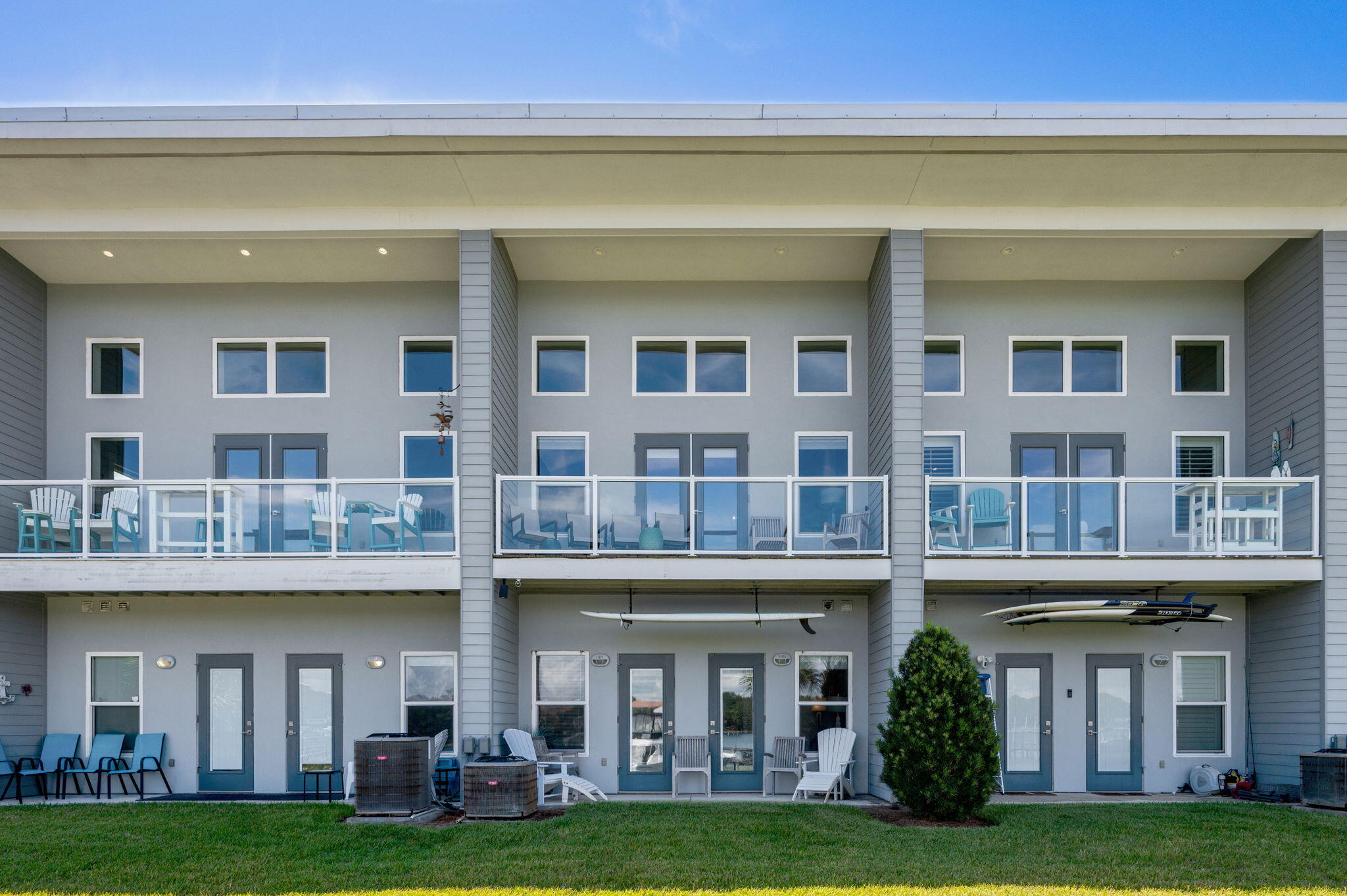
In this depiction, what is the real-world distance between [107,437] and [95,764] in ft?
14.6

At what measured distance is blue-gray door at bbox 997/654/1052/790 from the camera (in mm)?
13273

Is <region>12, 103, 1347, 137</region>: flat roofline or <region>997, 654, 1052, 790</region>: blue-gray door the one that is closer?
<region>12, 103, 1347, 137</region>: flat roofline

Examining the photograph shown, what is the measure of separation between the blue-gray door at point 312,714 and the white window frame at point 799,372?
7.36 m

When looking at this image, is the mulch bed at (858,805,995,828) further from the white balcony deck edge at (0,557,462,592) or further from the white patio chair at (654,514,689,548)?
the white balcony deck edge at (0,557,462,592)

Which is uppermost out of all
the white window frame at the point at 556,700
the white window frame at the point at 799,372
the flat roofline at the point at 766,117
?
the flat roofline at the point at 766,117

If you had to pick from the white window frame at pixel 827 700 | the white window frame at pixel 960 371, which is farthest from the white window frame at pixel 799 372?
the white window frame at pixel 827 700

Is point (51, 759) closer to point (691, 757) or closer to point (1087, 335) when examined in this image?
point (691, 757)

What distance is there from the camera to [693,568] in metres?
12.1

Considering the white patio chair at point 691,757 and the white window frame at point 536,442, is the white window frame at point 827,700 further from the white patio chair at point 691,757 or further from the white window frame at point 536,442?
the white window frame at point 536,442

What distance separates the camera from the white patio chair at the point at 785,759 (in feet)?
42.7

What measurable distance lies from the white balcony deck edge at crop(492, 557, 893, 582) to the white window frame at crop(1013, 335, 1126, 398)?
12.2 ft

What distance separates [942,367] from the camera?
46.2 ft

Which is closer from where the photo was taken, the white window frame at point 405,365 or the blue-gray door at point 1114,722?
the blue-gray door at point 1114,722

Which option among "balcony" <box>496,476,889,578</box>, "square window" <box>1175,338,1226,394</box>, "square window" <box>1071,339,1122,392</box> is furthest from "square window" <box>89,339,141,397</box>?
"square window" <box>1175,338,1226,394</box>
